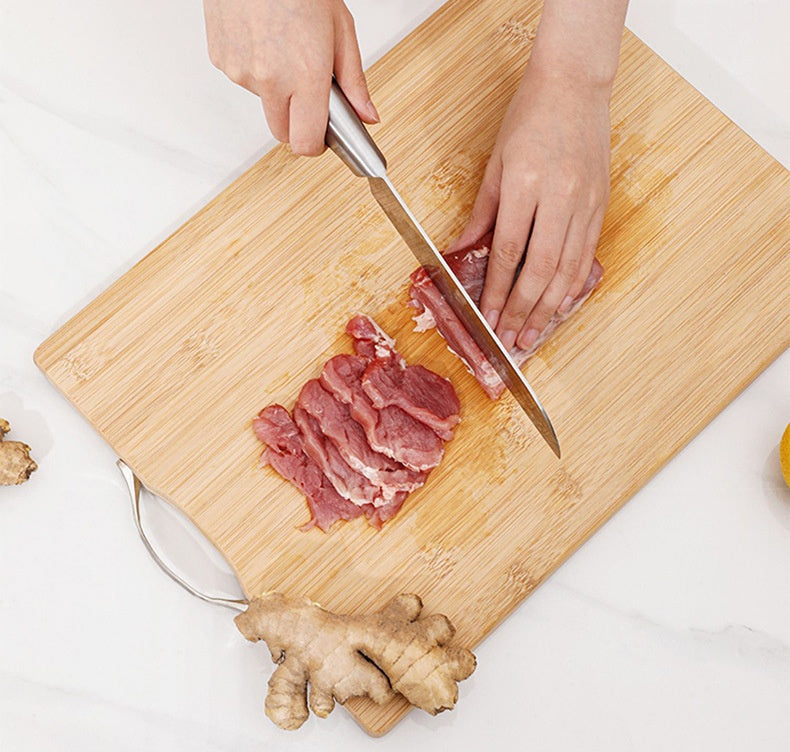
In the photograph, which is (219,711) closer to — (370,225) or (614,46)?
(370,225)

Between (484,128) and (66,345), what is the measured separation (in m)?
1.13

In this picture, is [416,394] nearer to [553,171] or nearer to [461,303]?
[461,303]

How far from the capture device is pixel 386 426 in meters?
2.33

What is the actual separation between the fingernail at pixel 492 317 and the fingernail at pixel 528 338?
7 centimetres

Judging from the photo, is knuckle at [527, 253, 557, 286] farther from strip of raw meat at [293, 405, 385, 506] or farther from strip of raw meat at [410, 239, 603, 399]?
strip of raw meat at [293, 405, 385, 506]

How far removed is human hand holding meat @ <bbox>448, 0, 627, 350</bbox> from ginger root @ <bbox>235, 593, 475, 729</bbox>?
0.69 meters

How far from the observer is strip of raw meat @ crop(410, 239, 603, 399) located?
2330 mm

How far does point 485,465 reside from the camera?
2361 millimetres

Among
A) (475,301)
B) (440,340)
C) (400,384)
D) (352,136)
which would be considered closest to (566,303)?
(475,301)

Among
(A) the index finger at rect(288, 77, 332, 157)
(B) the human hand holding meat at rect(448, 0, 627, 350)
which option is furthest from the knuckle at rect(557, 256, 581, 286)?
(A) the index finger at rect(288, 77, 332, 157)

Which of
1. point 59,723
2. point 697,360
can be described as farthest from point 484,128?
point 59,723

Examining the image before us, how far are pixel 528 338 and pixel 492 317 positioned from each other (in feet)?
0.32

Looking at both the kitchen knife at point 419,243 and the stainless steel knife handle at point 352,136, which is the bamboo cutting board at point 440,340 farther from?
the stainless steel knife handle at point 352,136

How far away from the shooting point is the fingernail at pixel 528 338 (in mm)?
2324
